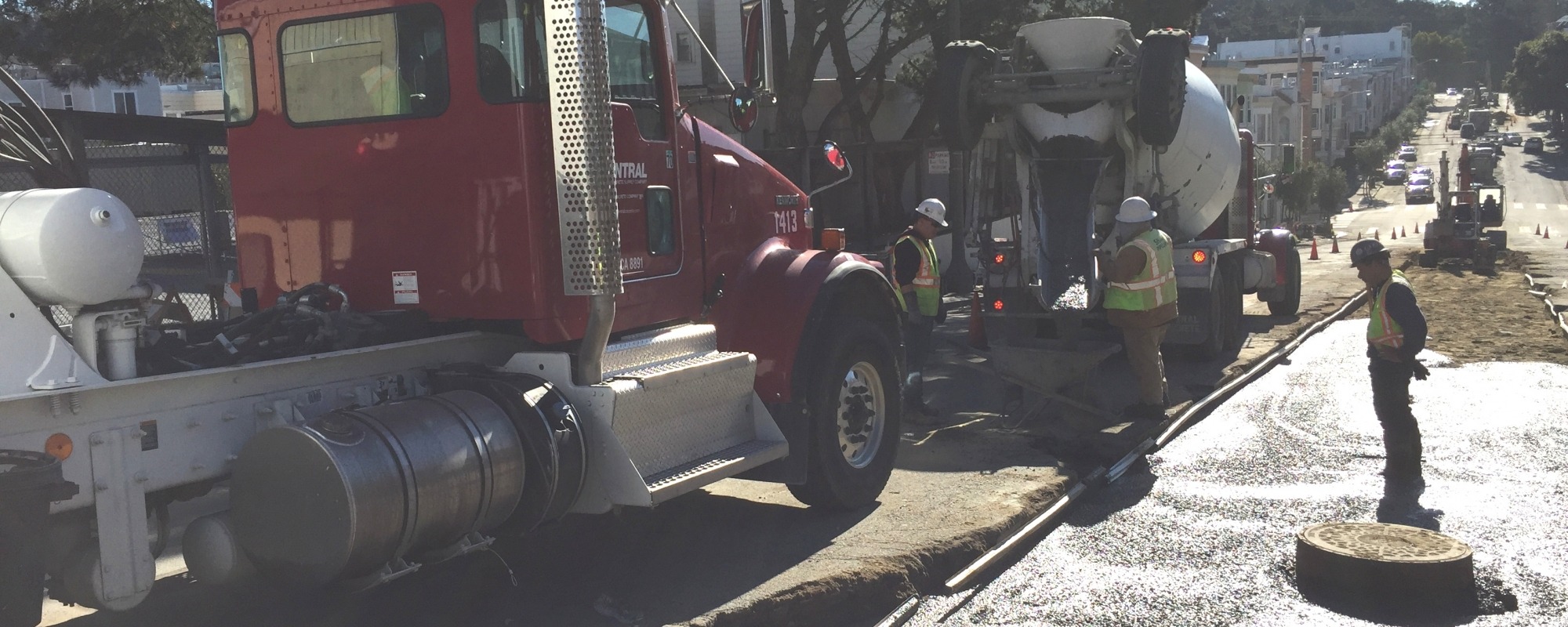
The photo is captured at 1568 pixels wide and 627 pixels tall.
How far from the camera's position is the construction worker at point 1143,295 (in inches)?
386

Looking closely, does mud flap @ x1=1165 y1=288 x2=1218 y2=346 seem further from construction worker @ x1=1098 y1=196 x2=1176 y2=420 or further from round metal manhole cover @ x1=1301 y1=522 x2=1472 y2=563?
round metal manhole cover @ x1=1301 y1=522 x2=1472 y2=563

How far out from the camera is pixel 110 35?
14.3m

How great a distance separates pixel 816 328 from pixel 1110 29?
586 centimetres

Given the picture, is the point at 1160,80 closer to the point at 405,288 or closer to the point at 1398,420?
the point at 1398,420

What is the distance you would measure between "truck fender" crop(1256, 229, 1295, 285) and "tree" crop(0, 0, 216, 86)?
42.9 feet

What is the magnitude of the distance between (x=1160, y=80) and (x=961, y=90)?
166 cm

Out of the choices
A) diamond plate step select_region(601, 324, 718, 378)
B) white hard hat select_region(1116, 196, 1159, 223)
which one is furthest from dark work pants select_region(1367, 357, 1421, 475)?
diamond plate step select_region(601, 324, 718, 378)

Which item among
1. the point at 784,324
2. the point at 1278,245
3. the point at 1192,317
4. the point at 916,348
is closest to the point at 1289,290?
the point at 1278,245

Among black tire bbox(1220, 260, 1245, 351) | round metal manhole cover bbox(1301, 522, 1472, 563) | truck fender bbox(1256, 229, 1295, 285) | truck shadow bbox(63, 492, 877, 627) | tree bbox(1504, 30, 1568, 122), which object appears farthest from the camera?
tree bbox(1504, 30, 1568, 122)

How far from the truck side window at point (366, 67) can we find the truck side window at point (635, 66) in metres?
0.80

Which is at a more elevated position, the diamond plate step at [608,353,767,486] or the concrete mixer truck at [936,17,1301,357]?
the concrete mixer truck at [936,17,1301,357]

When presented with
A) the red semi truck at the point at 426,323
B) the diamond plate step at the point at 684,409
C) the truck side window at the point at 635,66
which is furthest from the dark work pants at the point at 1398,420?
the truck side window at the point at 635,66

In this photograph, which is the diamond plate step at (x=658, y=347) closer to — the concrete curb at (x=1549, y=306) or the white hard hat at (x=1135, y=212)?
the white hard hat at (x=1135, y=212)

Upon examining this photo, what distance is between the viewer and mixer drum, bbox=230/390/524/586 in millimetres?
4582
